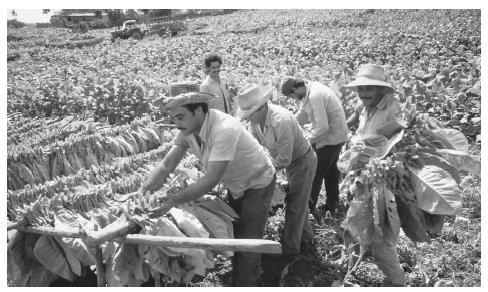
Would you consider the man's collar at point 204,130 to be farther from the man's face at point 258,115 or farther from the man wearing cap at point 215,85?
the man wearing cap at point 215,85

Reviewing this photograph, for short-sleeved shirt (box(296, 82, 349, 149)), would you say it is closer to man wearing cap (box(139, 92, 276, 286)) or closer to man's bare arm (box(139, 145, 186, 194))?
man wearing cap (box(139, 92, 276, 286))

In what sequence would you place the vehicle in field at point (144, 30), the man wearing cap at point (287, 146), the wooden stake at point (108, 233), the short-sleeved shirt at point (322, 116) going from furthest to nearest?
the vehicle in field at point (144, 30), the short-sleeved shirt at point (322, 116), the man wearing cap at point (287, 146), the wooden stake at point (108, 233)

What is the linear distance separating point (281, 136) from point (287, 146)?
11cm

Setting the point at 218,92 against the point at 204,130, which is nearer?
the point at 204,130

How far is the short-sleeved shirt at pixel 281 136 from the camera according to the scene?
3346 mm

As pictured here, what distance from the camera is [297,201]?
3.65 meters

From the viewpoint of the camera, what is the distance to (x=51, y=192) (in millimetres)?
3340

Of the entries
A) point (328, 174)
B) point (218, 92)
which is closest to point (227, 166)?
point (328, 174)

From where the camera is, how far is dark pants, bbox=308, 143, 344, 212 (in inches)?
168

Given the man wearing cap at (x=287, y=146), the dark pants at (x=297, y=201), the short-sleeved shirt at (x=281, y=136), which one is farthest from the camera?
the dark pants at (x=297, y=201)

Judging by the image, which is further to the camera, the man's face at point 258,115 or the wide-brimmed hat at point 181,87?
the man's face at point 258,115

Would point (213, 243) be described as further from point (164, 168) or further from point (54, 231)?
point (54, 231)

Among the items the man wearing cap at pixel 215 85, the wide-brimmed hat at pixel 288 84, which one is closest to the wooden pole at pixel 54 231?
the wide-brimmed hat at pixel 288 84

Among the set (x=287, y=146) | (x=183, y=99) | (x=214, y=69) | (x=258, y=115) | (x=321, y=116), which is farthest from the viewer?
(x=214, y=69)
